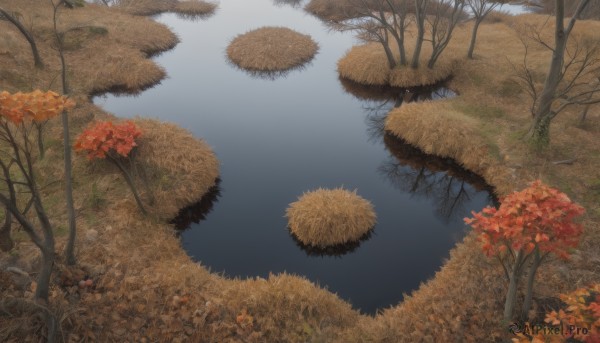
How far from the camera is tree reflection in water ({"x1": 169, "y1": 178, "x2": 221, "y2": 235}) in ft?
41.5

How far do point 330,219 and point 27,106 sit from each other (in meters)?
8.07

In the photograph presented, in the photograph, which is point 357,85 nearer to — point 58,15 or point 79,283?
point 79,283

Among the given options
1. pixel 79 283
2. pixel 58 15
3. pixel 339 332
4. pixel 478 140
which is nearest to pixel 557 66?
pixel 478 140

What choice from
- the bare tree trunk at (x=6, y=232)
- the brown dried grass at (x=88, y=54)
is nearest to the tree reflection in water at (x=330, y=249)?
the bare tree trunk at (x=6, y=232)

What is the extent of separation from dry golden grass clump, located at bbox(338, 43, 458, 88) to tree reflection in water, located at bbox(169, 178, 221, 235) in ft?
41.3

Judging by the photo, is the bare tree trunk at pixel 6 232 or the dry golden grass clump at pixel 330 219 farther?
the dry golden grass clump at pixel 330 219

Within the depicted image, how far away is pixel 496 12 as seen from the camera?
34000 mm

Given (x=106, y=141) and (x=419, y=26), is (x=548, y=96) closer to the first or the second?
(x=419, y=26)

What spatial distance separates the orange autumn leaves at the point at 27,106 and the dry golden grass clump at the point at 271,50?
→ 2043cm

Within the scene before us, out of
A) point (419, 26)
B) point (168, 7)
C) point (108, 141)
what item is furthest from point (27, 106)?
point (168, 7)

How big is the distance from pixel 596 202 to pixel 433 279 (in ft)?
19.2

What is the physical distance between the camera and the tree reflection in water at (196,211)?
1265 centimetres

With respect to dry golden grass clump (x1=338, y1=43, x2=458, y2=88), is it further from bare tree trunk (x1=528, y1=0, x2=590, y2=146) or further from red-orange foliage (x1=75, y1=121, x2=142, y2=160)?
red-orange foliage (x1=75, y1=121, x2=142, y2=160)

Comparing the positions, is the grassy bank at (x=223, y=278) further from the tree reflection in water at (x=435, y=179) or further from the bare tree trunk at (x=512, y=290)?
the tree reflection in water at (x=435, y=179)
